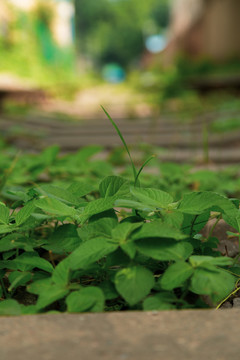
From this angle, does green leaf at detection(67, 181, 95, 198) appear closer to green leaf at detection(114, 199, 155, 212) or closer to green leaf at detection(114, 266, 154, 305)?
green leaf at detection(114, 199, 155, 212)

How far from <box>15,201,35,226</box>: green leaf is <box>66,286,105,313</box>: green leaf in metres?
0.25

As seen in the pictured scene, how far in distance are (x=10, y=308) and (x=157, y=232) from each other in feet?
1.04

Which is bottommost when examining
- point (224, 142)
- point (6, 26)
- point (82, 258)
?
point (224, 142)

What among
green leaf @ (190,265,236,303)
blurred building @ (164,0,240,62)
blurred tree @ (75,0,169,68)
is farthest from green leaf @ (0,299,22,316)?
blurred tree @ (75,0,169,68)

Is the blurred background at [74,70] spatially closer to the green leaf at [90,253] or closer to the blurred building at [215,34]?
the blurred building at [215,34]

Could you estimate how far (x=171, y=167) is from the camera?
2068mm

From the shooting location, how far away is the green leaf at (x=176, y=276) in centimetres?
84

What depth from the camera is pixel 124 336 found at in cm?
71

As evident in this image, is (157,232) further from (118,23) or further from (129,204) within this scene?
(118,23)

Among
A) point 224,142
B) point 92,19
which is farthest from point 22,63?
point 92,19

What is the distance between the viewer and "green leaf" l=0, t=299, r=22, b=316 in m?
0.86

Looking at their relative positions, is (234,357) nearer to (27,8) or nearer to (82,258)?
(82,258)

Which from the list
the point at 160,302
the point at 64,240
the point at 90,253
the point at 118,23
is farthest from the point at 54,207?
the point at 118,23

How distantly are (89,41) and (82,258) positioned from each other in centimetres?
4478
